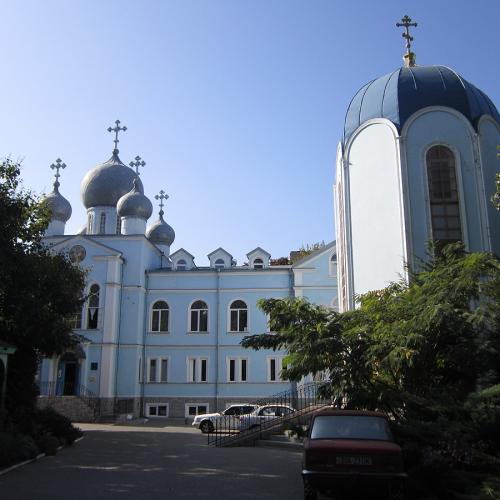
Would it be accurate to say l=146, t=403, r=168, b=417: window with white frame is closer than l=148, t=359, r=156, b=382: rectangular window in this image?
Yes

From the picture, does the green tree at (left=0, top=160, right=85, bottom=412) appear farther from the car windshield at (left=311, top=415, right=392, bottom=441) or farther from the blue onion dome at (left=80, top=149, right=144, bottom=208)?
the blue onion dome at (left=80, top=149, right=144, bottom=208)

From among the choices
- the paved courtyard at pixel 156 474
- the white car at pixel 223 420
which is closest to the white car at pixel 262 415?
the white car at pixel 223 420

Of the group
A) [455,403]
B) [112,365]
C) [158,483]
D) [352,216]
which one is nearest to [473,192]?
[352,216]

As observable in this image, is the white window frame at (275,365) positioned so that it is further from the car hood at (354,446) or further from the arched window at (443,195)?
the car hood at (354,446)

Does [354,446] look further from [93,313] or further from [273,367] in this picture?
[93,313]

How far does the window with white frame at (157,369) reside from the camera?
35094mm

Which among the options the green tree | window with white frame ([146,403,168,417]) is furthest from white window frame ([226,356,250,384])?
the green tree

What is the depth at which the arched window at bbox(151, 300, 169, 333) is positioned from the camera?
3581 cm

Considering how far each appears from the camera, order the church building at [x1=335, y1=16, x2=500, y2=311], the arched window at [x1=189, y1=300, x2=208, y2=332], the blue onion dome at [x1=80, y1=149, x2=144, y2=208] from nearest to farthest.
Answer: the church building at [x1=335, y1=16, x2=500, y2=311] < the arched window at [x1=189, y1=300, x2=208, y2=332] < the blue onion dome at [x1=80, y1=149, x2=144, y2=208]

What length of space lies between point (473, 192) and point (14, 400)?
1562cm

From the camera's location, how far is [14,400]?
694 inches

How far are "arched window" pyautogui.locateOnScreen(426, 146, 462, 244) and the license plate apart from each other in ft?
35.3

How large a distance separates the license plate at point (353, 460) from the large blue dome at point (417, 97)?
12828mm

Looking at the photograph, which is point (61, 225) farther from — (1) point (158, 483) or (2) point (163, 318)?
(1) point (158, 483)
